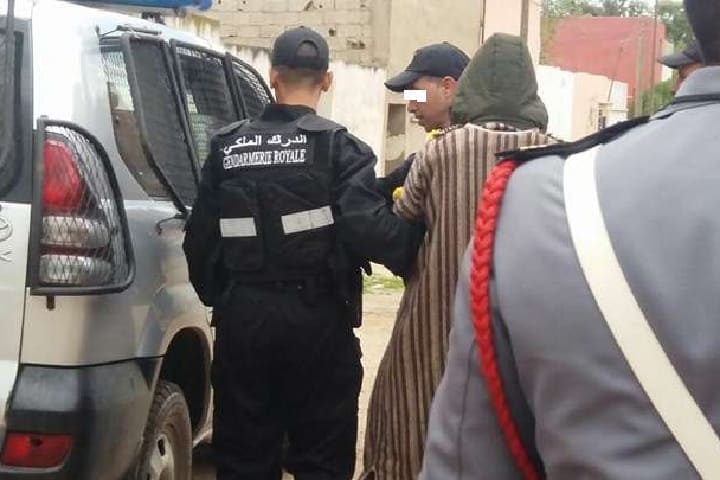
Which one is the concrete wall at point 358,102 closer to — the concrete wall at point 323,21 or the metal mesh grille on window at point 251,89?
the concrete wall at point 323,21

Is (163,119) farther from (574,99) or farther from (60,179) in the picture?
(574,99)

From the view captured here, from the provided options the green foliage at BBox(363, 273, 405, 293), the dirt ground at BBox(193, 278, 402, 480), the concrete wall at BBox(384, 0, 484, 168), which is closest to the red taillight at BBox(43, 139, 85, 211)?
the dirt ground at BBox(193, 278, 402, 480)

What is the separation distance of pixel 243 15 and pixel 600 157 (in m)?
14.1

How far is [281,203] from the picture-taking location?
10.5 feet

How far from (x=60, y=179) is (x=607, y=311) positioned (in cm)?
201

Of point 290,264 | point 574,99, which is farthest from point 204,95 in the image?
point 574,99

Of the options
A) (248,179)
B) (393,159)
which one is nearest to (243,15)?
(393,159)

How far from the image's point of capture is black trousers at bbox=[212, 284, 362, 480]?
3.26m

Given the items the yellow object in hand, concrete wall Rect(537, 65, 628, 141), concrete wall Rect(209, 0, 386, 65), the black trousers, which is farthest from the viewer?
concrete wall Rect(537, 65, 628, 141)

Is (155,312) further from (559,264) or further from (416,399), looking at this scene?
(559,264)

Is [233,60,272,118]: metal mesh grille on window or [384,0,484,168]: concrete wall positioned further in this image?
[384,0,484,168]: concrete wall

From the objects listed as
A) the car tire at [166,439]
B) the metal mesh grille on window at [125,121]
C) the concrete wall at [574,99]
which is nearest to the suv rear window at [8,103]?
the metal mesh grille on window at [125,121]

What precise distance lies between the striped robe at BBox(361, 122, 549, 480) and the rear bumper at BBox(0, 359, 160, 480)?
28.2 inches

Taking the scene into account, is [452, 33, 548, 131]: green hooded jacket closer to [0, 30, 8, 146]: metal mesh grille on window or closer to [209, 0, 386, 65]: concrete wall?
[0, 30, 8, 146]: metal mesh grille on window
